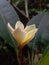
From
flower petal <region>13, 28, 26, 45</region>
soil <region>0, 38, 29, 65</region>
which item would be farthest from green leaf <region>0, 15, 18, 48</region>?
soil <region>0, 38, 29, 65</region>

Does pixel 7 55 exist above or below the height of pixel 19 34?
below

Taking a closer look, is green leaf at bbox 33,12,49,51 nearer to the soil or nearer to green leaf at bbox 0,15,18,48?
green leaf at bbox 0,15,18,48

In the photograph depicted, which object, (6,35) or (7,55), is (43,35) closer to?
(6,35)

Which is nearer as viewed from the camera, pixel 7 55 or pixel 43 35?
pixel 43 35

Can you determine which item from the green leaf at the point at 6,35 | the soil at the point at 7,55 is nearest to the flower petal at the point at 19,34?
the green leaf at the point at 6,35

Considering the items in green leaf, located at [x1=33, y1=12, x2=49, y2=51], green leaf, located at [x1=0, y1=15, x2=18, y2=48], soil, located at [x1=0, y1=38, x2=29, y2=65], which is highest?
green leaf, located at [x1=0, y1=15, x2=18, y2=48]

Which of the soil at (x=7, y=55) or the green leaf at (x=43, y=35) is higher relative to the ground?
the green leaf at (x=43, y=35)

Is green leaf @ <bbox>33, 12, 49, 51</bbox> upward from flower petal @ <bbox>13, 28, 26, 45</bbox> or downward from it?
downward

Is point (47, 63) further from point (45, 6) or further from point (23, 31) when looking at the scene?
point (45, 6)

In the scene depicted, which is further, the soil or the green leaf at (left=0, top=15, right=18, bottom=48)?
the soil

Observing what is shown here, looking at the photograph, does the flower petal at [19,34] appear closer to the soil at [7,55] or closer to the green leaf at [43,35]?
the green leaf at [43,35]

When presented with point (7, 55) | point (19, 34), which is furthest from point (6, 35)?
point (7, 55)
